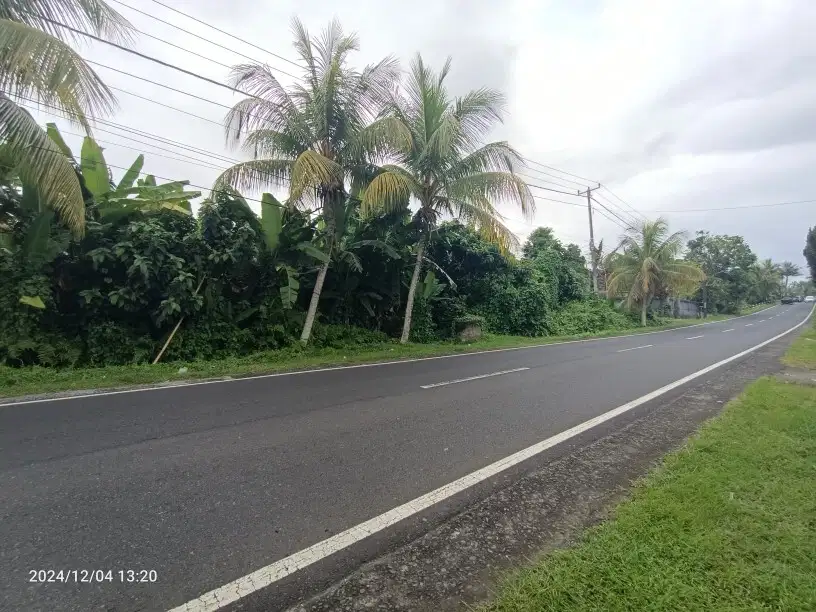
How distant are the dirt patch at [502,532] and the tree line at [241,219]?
723 cm

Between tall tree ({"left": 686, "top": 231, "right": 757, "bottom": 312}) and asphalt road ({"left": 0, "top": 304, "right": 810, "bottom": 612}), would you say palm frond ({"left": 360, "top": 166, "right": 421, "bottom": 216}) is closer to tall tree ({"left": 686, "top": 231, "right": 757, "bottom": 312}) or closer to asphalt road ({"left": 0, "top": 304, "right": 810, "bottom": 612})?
asphalt road ({"left": 0, "top": 304, "right": 810, "bottom": 612})

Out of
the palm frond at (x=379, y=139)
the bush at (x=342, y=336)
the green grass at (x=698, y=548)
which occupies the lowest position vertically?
the green grass at (x=698, y=548)

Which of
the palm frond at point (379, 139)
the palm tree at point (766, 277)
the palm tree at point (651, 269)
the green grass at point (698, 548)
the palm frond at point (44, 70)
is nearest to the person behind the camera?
the green grass at point (698, 548)

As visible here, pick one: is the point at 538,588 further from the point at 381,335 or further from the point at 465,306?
the point at 465,306

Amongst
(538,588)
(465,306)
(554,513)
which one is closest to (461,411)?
(554,513)

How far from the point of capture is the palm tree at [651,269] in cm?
2559

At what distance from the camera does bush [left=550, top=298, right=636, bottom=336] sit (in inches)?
817

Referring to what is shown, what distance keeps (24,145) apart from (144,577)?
6600mm

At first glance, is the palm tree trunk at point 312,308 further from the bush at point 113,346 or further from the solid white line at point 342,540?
the solid white line at point 342,540

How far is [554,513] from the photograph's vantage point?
2.92 meters

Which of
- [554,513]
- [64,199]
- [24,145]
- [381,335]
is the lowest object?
[554,513]

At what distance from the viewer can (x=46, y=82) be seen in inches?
221

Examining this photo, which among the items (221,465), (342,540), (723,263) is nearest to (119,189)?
(221,465)

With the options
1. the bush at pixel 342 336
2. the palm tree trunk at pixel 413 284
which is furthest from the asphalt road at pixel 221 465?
the palm tree trunk at pixel 413 284
